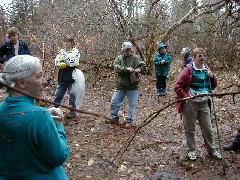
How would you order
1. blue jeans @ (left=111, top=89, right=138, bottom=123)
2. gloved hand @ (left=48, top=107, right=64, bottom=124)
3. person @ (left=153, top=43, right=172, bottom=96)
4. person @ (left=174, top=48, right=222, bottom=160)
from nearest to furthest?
gloved hand @ (left=48, top=107, right=64, bottom=124) → person @ (left=174, top=48, right=222, bottom=160) → blue jeans @ (left=111, top=89, right=138, bottom=123) → person @ (left=153, top=43, right=172, bottom=96)

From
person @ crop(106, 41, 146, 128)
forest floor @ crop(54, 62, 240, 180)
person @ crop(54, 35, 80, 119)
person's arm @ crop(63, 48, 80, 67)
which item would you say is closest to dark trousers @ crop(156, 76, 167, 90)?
forest floor @ crop(54, 62, 240, 180)

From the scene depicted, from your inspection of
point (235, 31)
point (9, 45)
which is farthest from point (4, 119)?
point (235, 31)

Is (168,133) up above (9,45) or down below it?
below

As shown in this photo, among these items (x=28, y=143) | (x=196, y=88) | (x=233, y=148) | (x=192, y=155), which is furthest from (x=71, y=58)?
(x=28, y=143)

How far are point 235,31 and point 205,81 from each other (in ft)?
12.2

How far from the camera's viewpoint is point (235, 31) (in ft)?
27.0

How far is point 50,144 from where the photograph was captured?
6.45 ft

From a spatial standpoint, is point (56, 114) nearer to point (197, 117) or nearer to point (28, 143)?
point (28, 143)

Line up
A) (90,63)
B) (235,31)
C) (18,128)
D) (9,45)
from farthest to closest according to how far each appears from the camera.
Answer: (90,63)
(235,31)
(9,45)
(18,128)

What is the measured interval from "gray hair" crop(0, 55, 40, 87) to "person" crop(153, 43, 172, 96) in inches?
347

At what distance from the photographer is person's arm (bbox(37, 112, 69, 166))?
1.96 metres

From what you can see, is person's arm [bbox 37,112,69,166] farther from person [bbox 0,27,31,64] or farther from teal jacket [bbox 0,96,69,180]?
person [bbox 0,27,31,64]

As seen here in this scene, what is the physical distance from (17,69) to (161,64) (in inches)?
355

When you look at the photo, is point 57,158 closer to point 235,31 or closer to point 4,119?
point 4,119
